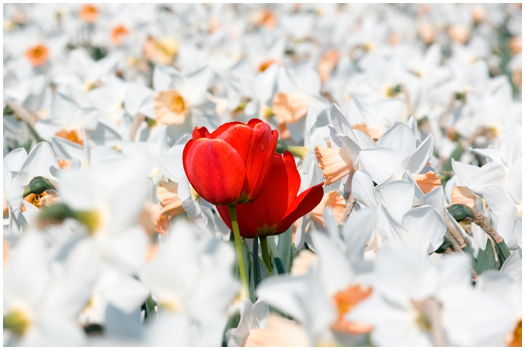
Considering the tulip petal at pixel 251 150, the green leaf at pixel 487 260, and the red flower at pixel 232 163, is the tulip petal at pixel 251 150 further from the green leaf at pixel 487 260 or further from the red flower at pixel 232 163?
the green leaf at pixel 487 260

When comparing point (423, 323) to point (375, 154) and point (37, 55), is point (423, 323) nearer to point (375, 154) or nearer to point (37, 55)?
point (375, 154)

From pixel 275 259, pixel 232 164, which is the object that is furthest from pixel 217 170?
pixel 275 259

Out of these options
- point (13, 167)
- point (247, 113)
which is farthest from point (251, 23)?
point (13, 167)

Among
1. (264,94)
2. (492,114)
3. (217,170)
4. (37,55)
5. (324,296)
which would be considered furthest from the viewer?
(37,55)

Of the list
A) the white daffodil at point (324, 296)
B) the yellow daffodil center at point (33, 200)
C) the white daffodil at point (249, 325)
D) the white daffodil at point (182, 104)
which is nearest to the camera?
the white daffodil at point (324, 296)

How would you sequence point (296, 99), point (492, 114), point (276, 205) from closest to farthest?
1. point (276, 205)
2. point (296, 99)
3. point (492, 114)

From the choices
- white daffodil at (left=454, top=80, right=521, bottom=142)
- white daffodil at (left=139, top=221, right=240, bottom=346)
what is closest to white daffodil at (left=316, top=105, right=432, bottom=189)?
white daffodil at (left=139, top=221, right=240, bottom=346)

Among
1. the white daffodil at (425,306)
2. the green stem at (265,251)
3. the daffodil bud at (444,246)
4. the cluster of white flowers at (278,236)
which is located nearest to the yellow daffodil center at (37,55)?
the cluster of white flowers at (278,236)
